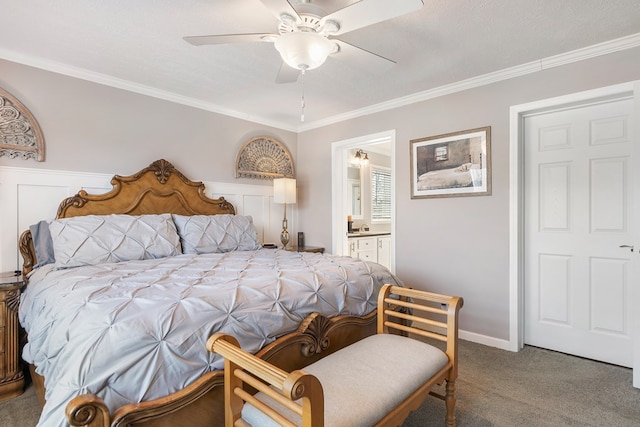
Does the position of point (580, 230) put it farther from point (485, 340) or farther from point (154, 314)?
point (154, 314)

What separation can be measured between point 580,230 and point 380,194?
11.2ft

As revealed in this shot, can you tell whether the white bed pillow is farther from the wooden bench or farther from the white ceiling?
the wooden bench

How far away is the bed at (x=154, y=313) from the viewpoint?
43.9 inches

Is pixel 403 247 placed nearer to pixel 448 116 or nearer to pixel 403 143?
pixel 403 143

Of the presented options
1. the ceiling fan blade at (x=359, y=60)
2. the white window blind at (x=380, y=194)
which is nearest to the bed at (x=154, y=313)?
the ceiling fan blade at (x=359, y=60)

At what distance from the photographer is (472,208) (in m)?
3.02

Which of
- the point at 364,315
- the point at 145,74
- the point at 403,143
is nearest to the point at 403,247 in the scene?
the point at 403,143

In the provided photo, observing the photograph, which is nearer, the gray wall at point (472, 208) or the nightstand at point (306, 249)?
the gray wall at point (472, 208)

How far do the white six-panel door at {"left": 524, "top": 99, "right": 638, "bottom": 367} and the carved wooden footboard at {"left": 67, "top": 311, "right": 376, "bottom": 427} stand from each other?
6.22 ft

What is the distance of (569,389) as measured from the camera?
215 cm

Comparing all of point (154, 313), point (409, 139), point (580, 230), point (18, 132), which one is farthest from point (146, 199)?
point (580, 230)

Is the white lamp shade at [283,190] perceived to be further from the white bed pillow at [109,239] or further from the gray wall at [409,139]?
A: the white bed pillow at [109,239]

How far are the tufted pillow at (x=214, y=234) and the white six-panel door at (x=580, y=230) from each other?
2.61 m

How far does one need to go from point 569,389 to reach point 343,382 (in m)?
1.83
